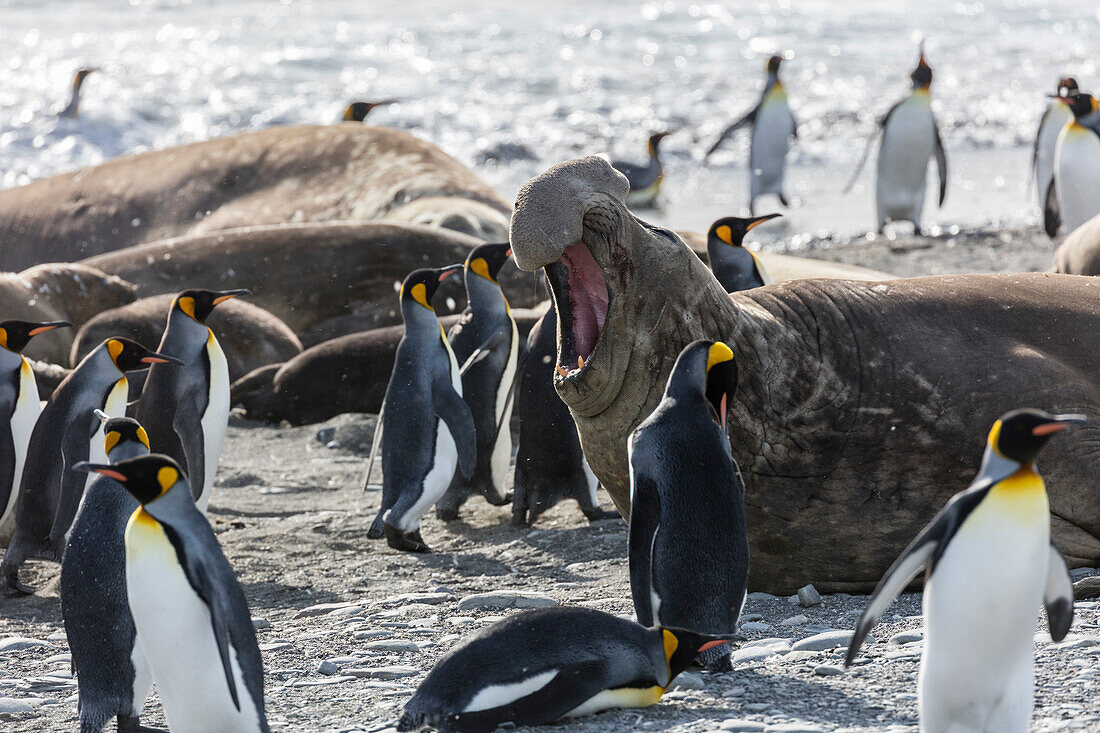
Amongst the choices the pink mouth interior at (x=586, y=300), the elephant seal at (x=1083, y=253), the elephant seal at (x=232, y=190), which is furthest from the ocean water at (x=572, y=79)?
the pink mouth interior at (x=586, y=300)

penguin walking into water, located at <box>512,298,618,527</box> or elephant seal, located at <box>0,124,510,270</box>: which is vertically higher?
elephant seal, located at <box>0,124,510,270</box>

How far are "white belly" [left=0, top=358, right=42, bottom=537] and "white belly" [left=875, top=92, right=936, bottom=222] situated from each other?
852cm

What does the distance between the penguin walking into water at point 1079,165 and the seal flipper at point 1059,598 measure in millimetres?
7735

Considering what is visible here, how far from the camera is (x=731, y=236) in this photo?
6086mm

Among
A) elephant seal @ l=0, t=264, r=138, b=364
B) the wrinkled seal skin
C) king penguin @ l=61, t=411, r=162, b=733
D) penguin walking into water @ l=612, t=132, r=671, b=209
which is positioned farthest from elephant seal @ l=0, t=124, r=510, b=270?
king penguin @ l=61, t=411, r=162, b=733

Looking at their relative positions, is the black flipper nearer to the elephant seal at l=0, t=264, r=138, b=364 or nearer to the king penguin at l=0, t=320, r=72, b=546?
the king penguin at l=0, t=320, r=72, b=546

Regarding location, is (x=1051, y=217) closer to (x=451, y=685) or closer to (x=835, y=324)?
(x=835, y=324)

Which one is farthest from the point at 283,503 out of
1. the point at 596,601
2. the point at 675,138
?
the point at 675,138

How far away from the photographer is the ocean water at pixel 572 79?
1678cm

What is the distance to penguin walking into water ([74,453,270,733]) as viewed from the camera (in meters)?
3.14

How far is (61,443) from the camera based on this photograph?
496 cm

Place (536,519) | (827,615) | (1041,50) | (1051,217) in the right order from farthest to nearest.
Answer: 1. (1041,50)
2. (1051,217)
3. (536,519)
4. (827,615)

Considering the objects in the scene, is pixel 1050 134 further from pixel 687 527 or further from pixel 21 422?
pixel 687 527

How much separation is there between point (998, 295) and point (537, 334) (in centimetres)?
205
